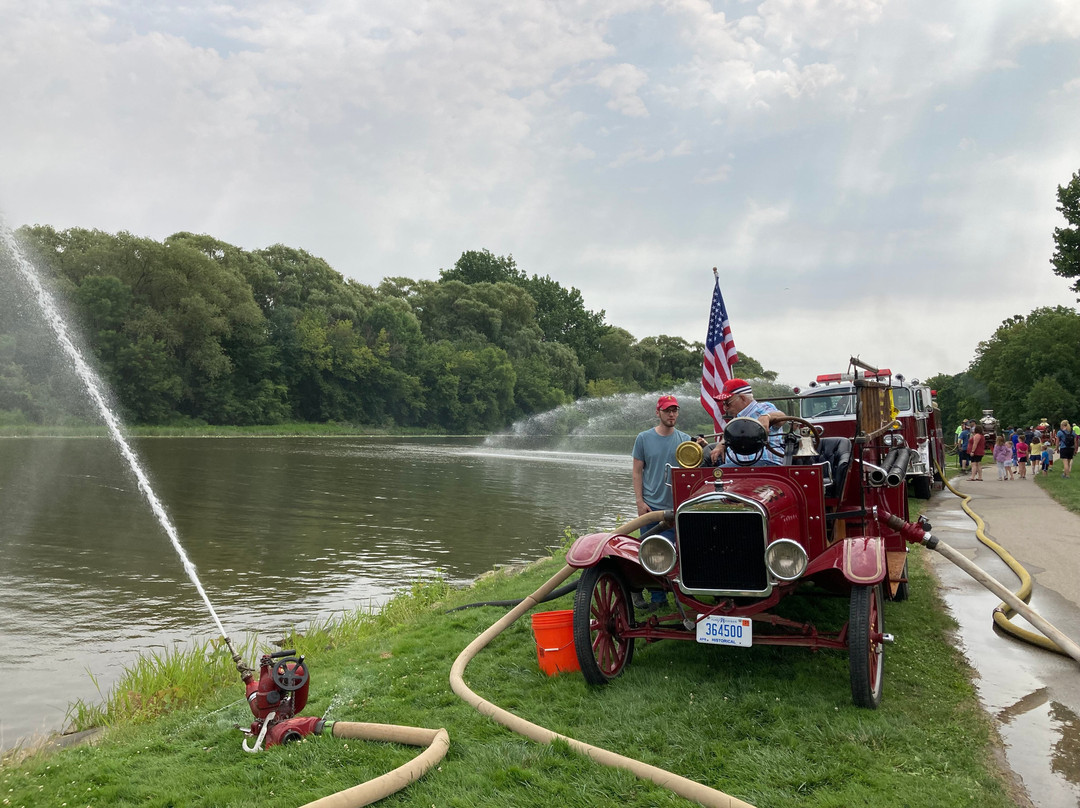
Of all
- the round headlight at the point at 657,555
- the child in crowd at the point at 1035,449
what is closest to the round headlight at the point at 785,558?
the round headlight at the point at 657,555

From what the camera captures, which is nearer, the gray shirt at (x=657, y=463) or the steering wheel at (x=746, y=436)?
the steering wheel at (x=746, y=436)

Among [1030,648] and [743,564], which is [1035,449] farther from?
[743,564]

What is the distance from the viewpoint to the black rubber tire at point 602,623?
19.6 feet

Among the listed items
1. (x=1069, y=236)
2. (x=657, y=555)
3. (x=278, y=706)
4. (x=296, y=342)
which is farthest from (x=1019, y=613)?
(x=296, y=342)

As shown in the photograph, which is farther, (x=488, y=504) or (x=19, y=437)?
(x=19, y=437)

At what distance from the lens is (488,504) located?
23.7 m

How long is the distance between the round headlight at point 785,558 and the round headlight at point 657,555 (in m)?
0.72

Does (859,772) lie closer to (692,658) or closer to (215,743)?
(692,658)

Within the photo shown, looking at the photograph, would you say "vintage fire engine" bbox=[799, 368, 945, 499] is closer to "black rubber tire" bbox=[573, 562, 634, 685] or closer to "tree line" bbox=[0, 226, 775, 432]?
"black rubber tire" bbox=[573, 562, 634, 685]

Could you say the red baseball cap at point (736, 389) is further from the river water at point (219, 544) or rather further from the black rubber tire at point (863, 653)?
the river water at point (219, 544)

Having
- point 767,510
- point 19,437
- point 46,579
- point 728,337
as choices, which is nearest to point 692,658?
point 767,510

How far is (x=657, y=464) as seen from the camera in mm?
8211

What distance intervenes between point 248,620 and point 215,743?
5538 mm

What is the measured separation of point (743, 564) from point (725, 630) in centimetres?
→ 49
